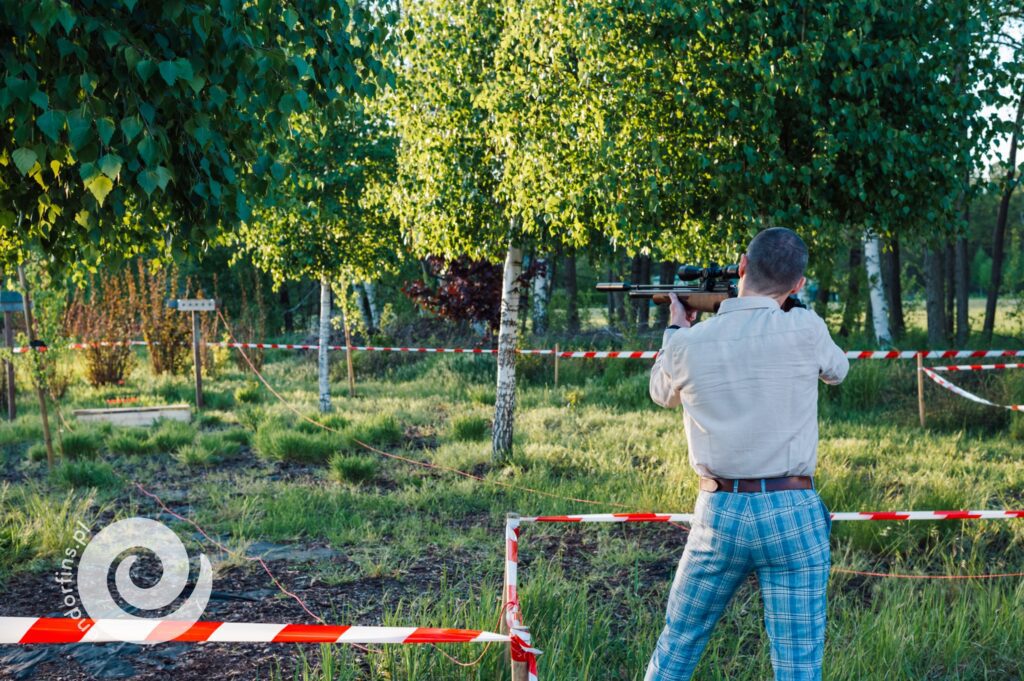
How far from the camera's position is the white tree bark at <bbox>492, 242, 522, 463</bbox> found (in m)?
9.16

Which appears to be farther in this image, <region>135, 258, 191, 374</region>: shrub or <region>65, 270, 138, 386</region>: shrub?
<region>135, 258, 191, 374</region>: shrub

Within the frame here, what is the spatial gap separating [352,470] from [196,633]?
A: 574 centimetres

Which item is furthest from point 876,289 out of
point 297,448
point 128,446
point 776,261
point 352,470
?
point 776,261

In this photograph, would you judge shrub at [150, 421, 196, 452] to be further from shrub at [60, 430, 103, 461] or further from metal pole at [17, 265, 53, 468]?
metal pole at [17, 265, 53, 468]

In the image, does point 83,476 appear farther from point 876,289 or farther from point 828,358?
point 876,289

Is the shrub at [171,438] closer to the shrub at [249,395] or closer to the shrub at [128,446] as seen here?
the shrub at [128,446]

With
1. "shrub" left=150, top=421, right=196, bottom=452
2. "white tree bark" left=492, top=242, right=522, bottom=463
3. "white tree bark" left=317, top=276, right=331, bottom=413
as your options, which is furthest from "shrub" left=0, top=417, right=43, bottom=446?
"white tree bark" left=492, top=242, right=522, bottom=463

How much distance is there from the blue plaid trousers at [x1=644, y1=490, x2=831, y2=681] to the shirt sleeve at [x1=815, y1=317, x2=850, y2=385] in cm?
43

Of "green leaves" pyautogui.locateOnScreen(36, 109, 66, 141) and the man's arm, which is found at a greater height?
"green leaves" pyautogui.locateOnScreen(36, 109, 66, 141)

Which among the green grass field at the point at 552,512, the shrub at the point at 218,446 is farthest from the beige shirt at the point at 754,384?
the shrub at the point at 218,446

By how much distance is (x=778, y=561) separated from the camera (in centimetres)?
294

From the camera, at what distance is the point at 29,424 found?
11.7m

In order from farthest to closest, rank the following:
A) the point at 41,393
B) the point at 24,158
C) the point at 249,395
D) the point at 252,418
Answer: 1. the point at 249,395
2. the point at 252,418
3. the point at 41,393
4. the point at 24,158

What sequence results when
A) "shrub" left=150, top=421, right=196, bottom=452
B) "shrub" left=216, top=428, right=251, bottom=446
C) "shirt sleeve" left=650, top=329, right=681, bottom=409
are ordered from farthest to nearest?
"shrub" left=216, top=428, right=251, bottom=446 → "shrub" left=150, top=421, right=196, bottom=452 → "shirt sleeve" left=650, top=329, right=681, bottom=409
